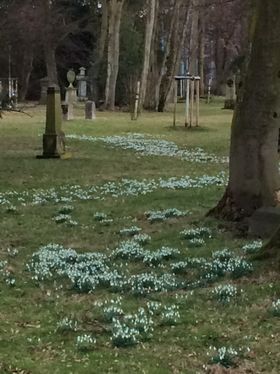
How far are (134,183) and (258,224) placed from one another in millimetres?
6137

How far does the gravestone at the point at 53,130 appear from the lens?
20.2 metres

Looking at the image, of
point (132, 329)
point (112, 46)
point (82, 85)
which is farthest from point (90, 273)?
point (82, 85)

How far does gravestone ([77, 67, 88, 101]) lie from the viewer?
53.7m

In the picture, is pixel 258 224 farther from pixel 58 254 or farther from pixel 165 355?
pixel 165 355

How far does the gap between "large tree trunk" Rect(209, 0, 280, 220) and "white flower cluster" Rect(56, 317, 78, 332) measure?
4.70m

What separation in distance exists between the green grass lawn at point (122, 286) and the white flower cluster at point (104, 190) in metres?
A: 0.03

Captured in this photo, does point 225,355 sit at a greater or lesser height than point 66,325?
greater

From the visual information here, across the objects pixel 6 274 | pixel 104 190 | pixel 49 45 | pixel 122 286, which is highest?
pixel 49 45

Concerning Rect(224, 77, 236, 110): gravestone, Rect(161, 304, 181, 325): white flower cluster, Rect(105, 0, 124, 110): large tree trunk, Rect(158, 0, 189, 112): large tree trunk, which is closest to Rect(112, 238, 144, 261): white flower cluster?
Rect(161, 304, 181, 325): white flower cluster

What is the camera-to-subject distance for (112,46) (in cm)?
4634

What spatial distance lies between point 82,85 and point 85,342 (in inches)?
1961

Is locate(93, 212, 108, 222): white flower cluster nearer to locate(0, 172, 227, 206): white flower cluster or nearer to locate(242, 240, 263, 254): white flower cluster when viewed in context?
locate(0, 172, 227, 206): white flower cluster

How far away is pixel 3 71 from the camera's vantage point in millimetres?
59781

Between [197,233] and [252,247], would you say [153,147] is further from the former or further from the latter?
[252,247]
